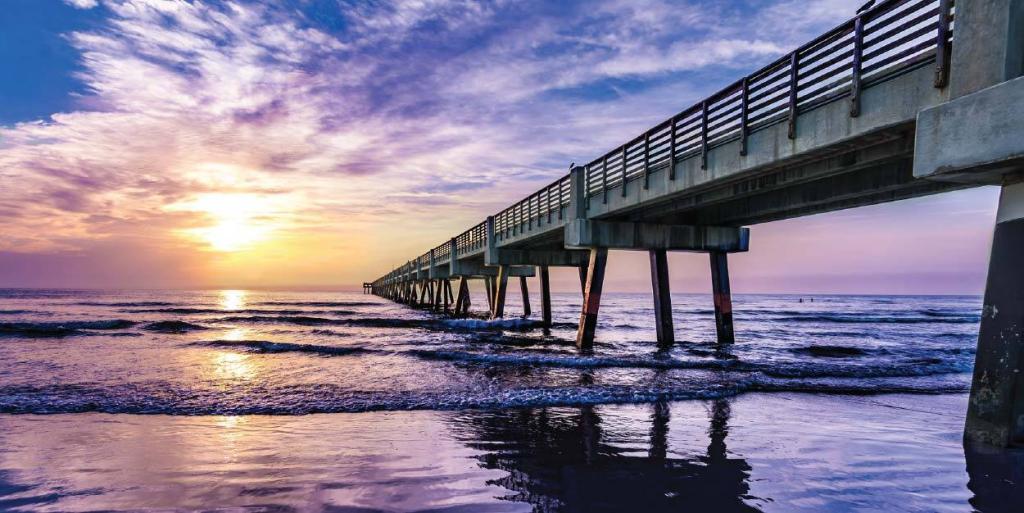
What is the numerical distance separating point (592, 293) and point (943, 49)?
11.7 meters

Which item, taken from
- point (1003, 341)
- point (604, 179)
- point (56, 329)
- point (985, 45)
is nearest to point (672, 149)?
point (604, 179)

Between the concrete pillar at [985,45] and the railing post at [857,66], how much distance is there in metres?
1.34

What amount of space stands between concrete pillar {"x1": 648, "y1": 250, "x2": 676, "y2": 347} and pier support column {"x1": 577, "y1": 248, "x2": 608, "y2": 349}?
1.65 meters

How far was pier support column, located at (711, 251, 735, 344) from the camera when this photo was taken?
17422 mm

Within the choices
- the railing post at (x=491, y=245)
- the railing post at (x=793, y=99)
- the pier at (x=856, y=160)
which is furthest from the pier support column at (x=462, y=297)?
the railing post at (x=793, y=99)

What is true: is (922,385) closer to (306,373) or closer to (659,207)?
(659,207)

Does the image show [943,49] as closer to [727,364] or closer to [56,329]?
[727,364]

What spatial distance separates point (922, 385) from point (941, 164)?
717cm

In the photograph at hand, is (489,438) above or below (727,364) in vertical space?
above

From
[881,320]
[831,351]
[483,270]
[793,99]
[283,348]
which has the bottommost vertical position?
[881,320]

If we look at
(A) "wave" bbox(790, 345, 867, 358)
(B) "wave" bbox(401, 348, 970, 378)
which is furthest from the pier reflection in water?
(A) "wave" bbox(790, 345, 867, 358)

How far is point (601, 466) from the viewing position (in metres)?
5.12

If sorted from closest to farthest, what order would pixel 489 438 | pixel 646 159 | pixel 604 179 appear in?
1. pixel 489 438
2. pixel 646 159
3. pixel 604 179

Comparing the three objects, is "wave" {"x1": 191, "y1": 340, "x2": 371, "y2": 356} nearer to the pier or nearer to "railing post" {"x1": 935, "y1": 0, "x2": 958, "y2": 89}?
the pier
